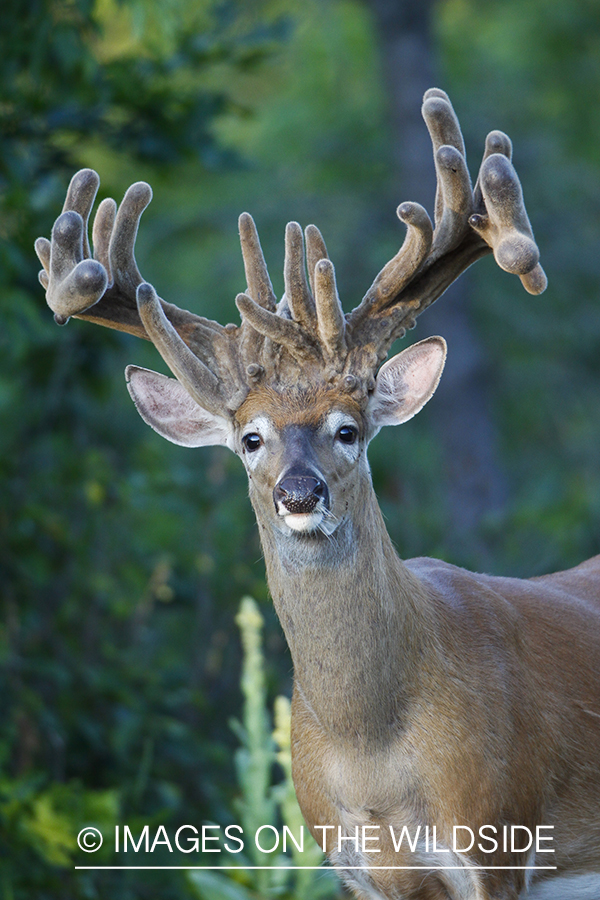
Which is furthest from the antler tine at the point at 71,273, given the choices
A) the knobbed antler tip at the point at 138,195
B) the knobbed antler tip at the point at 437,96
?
the knobbed antler tip at the point at 437,96

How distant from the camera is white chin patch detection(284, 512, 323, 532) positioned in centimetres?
335

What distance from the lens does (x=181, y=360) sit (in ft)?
12.4

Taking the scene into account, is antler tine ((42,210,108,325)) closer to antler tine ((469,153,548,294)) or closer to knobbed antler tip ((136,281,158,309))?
knobbed antler tip ((136,281,158,309))

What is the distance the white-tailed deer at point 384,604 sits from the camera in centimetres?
349

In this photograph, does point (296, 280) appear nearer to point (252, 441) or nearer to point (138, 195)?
point (252, 441)

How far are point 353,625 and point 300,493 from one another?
0.55 metres

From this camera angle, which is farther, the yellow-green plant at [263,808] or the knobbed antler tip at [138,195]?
the yellow-green plant at [263,808]

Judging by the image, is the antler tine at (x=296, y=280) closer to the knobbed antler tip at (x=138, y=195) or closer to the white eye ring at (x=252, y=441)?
the white eye ring at (x=252, y=441)

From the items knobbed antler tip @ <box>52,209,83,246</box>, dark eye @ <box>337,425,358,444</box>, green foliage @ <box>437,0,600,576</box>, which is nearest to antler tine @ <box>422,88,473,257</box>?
dark eye @ <box>337,425,358,444</box>

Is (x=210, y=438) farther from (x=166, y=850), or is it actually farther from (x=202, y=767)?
(x=202, y=767)

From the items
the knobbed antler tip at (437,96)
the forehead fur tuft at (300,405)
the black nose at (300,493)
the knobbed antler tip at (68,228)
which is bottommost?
the black nose at (300,493)

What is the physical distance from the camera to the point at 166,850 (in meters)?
5.84

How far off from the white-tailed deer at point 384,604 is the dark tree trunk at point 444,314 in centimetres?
918

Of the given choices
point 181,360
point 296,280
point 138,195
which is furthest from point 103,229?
point 296,280
